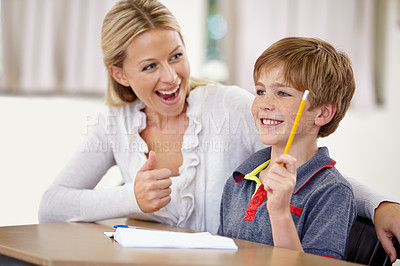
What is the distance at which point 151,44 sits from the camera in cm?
174

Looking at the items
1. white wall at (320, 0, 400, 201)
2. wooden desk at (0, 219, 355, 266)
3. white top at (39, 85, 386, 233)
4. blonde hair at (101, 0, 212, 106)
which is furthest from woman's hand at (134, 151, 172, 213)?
white wall at (320, 0, 400, 201)

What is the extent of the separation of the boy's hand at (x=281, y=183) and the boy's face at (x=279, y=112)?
10.7 inches

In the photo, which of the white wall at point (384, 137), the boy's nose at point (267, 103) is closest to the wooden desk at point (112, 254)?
the boy's nose at point (267, 103)

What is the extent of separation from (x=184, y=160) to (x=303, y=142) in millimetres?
534

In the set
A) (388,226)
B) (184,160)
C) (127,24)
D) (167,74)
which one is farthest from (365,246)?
(127,24)

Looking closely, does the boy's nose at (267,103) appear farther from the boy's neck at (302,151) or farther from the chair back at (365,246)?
the chair back at (365,246)

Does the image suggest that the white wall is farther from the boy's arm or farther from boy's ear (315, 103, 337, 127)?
the boy's arm

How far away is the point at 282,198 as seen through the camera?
1.09 metres

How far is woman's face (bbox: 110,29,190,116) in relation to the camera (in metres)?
1.75

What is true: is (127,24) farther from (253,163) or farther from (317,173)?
(317,173)

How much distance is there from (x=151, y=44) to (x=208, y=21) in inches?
104

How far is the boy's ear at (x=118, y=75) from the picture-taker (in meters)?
1.88

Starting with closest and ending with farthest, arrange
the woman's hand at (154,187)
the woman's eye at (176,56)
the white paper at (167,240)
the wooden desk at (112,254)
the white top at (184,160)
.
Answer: the wooden desk at (112,254) → the white paper at (167,240) → the woman's hand at (154,187) → the white top at (184,160) → the woman's eye at (176,56)

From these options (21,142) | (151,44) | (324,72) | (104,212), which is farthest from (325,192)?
(21,142)
